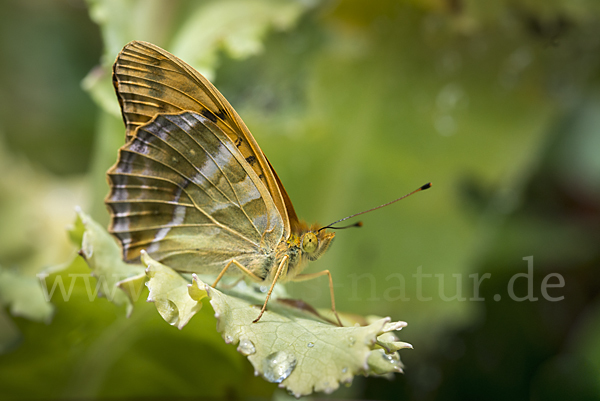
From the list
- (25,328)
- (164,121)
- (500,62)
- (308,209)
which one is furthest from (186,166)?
(500,62)

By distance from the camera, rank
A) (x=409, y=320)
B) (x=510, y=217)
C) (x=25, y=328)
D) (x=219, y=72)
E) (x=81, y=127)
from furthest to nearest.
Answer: (x=81, y=127) < (x=510, y=217) < (x=409, y=320) < (x=219, y=72) < (x=25, y=328)

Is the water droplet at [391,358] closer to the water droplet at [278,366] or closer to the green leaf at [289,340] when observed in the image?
the green leaf at [289,340]

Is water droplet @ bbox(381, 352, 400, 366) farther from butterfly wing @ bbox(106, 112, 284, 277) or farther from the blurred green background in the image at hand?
the blurred green background

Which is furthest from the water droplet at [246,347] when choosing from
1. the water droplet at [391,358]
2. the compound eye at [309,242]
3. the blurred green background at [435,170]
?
the blurred green background at [435,170]

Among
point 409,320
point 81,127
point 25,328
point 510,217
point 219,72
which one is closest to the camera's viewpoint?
point 25,328

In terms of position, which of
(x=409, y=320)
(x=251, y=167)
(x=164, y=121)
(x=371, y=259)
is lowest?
(x=409, y=320)

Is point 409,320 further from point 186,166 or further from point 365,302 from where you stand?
point 186,166

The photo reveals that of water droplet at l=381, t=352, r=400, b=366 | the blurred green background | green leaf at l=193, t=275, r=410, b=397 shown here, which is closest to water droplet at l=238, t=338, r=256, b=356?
green leaf at l=193, t=275, r=410, b=397
